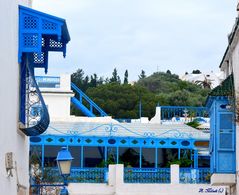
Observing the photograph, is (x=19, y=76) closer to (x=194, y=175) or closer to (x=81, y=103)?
(x=194, y=175)

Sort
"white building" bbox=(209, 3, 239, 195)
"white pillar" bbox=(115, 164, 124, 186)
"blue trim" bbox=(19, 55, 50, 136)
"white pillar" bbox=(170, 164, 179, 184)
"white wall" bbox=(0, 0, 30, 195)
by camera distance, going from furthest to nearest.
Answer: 1. "white pillar" bbox=(170, 164, 179, 184)
2. "white pillar" bbox=(115, 164, 124, 186)
3. "white building" bbox=(209, 3, 239, 195)
4. "blue trim" bbox=(19, 55, 50, 136)
5. "white wall" bbox=(0, 0, 30, 195)

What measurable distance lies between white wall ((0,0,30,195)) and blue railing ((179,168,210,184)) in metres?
23.1

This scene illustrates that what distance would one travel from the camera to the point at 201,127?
44781mm

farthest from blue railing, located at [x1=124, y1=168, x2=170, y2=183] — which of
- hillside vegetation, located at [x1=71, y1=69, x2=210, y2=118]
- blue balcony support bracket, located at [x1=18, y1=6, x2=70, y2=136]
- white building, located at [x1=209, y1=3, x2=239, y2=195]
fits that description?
hillside vegetation, located at [x1=71, y1=69, x2=210, y2=118]

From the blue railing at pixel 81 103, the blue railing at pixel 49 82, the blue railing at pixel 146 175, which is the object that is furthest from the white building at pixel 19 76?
the blue railing at pixel 81 103

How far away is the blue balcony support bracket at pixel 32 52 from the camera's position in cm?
1191

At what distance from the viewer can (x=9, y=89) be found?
1106cm

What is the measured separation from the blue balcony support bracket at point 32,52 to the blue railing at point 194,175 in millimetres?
22357

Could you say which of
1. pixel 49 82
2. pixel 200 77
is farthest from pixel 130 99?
pixel 200 77

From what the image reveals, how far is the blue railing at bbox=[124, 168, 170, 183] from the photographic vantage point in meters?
34.9

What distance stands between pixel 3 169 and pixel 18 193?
1.92 metres

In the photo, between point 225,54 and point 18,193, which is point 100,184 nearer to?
point 225,54

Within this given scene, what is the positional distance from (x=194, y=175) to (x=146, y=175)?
7.03ft

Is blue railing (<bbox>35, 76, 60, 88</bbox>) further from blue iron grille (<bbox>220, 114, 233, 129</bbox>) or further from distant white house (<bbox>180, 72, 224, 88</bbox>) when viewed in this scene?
distant white house (<bbox>180, 72, 224, 88</bbox>)
